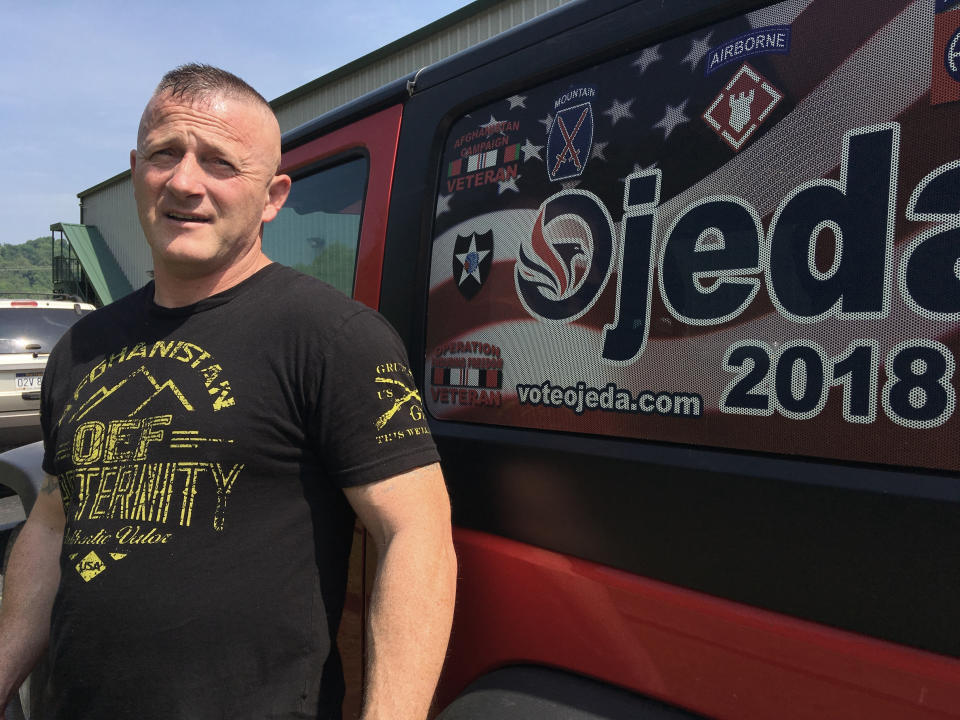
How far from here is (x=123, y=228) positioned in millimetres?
26859

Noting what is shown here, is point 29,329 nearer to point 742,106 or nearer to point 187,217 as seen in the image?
point 187,217

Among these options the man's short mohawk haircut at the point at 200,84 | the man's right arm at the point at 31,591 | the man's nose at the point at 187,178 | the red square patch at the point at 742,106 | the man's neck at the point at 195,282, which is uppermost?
the man's short mohawk haircut at the point at 200,84

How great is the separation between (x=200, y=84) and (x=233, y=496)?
79 centimetres

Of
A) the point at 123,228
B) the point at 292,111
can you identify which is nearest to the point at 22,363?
the point at 292,111

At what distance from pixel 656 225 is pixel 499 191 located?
15.4 inches

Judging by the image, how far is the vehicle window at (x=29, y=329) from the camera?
7.47 m

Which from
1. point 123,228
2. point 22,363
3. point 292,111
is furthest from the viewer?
point 123,228

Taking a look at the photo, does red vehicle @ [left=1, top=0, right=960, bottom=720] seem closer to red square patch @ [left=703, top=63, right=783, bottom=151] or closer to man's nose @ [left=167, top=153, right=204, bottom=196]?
red square patch @ [left=703, top=63, right=783, bottom=151]

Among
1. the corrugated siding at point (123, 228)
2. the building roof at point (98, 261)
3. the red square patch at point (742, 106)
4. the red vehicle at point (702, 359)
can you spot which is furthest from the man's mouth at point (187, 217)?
the building roof at point (98, 261)

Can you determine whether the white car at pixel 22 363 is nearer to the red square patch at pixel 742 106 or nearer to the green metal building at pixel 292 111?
the green metal building at pixel 292 111

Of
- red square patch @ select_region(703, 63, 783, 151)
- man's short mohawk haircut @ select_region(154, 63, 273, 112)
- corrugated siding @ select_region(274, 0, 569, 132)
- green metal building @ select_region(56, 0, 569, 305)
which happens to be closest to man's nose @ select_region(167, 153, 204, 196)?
man's short mohawk haircut @ select_region(154, 63, 273, 112)

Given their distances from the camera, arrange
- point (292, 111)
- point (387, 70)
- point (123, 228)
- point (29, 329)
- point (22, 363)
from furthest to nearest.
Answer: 1. point (123, 228)
2. point (292, 111)
3. point (387, 70)
4. point (29, 329)
5. point (22, 363)

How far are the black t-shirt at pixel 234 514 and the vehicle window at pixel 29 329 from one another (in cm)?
720

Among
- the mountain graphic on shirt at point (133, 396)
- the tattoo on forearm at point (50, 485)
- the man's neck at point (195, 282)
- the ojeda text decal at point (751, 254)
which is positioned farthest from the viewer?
the tattoo on forearm at point (50, 485)
